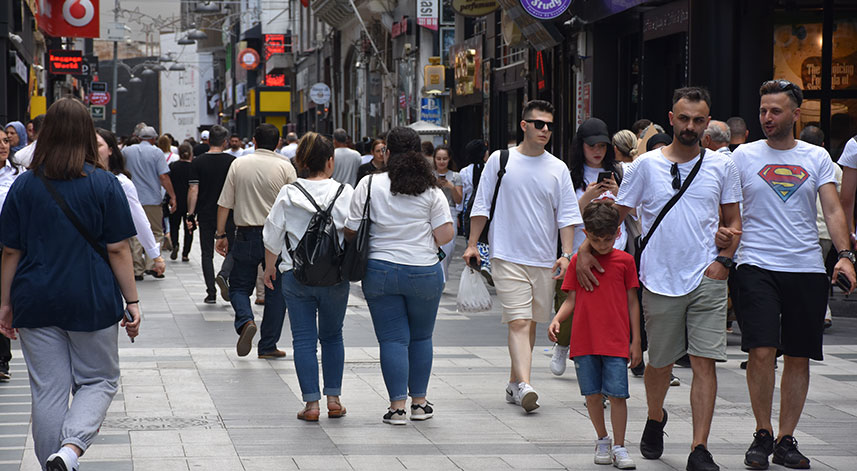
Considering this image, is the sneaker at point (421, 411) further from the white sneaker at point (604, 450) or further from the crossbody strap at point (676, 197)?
the crossbody strap at point (676, 197)

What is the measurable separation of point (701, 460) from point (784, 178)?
1537mm

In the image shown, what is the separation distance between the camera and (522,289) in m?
8.40

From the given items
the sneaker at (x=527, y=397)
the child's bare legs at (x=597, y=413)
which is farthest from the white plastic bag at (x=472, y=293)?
the child's bare legs at (x=597, y=413)

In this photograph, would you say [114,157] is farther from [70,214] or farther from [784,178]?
[784,178]

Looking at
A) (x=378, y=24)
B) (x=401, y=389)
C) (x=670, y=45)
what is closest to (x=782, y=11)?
(x=670, y=45)

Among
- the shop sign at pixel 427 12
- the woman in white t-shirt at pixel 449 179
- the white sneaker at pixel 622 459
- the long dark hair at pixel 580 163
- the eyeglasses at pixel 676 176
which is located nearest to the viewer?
the white sneaker at pixel 622 459

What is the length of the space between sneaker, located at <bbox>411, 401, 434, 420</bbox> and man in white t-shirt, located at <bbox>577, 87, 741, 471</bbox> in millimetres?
1625

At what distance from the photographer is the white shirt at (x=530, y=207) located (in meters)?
8.35

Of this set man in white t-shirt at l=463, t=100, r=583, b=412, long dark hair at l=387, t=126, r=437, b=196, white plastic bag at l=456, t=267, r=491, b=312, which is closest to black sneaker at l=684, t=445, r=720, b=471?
man in white t-shirt at l=463, t=100, r=583, b=412

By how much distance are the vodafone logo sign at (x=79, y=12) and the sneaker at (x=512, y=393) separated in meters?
26.1

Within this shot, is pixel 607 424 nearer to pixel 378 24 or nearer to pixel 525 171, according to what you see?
pixel 525 171

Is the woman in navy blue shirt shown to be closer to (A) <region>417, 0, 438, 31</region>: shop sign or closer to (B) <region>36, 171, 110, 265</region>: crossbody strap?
(B) <region>36, 171, 110, 265</region>: crossbody strap

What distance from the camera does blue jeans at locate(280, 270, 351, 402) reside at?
8062 mm

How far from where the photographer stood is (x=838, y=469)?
6.77 metres
